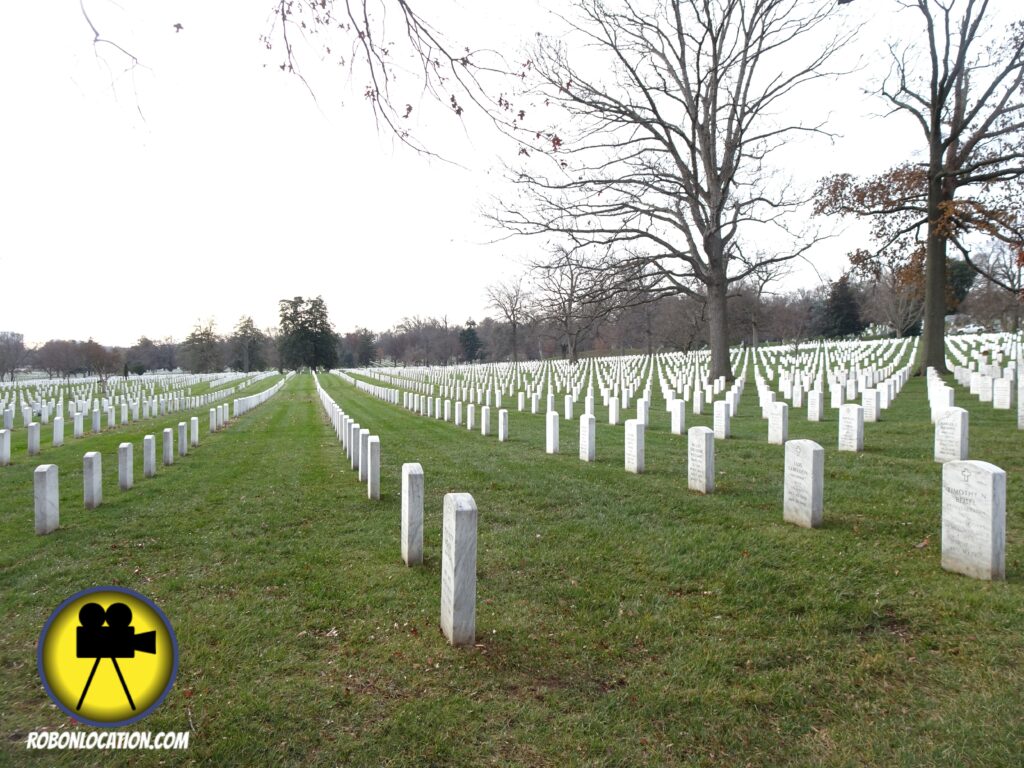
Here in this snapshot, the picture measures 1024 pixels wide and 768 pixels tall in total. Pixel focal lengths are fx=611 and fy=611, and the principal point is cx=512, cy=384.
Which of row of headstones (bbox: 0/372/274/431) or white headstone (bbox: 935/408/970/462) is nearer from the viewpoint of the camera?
white headstone (bbox: 935/408/970/462)

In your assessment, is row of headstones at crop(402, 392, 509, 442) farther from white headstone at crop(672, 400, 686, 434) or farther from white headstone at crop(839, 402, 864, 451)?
white headstone at crop(839, 402, 864, 451)

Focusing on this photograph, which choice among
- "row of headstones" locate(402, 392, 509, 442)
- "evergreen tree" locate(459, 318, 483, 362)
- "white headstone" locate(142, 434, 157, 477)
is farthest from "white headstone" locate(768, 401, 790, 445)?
"evergreen tree" locate(459, 318, 483, 362)

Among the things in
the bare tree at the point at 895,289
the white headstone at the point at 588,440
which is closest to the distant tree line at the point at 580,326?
the bare tree at the point at 895,289

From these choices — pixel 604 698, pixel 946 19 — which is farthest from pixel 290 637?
pixel 946 19

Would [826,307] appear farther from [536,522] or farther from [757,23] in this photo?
[536,522]

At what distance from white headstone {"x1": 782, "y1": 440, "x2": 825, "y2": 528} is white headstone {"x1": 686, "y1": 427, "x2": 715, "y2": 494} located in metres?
1.37

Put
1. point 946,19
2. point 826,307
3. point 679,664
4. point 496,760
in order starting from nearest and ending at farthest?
1. point 496,760
2. point 679,664
3. point 946,19
4. point 826,307

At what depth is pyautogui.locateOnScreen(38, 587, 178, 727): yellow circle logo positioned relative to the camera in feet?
9.80

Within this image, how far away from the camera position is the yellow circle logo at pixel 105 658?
9.80 feet

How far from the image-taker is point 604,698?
11.0ft

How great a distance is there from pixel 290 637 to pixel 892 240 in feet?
83.3

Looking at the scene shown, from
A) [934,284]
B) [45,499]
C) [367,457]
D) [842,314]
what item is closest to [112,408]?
[45,499]

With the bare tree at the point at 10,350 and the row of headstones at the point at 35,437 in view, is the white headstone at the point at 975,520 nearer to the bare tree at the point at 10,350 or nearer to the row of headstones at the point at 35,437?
the row of headstones at the point at 35,437

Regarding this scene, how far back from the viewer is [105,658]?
3.07m
